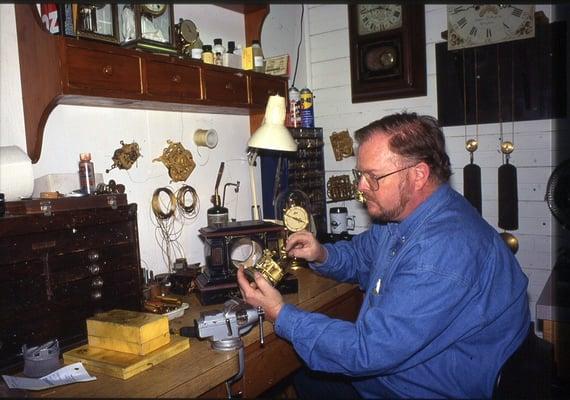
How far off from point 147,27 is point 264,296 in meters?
1.32

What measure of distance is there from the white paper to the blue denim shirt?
0.65 m

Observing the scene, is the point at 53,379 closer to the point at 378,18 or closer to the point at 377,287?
the point at 377,287

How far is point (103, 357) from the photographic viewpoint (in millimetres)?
1450

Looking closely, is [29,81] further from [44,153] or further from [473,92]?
[473,92]

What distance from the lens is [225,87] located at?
2459mm

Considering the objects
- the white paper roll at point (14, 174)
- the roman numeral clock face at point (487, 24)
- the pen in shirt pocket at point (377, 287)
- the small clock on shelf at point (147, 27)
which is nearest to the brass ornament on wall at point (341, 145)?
the roman numeral clock face at point (487, 24)

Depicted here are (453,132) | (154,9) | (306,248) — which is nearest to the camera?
(154,9)

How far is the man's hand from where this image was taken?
1.59 meters

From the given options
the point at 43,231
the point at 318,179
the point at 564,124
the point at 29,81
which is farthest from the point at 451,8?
the point at 43,231

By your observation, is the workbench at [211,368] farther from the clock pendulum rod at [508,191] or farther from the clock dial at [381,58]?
the clock dial at [381,58]

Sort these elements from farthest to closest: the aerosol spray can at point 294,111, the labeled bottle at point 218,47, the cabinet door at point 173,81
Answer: the aerosol spray can at point 294,111, the labeled bottle at point 218,47, the cabinet door at point 173,81

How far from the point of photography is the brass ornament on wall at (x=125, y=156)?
7.22ft

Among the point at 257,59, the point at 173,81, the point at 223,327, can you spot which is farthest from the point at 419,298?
the point at 257,59

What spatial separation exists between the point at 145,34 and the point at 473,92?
6.83 ft
